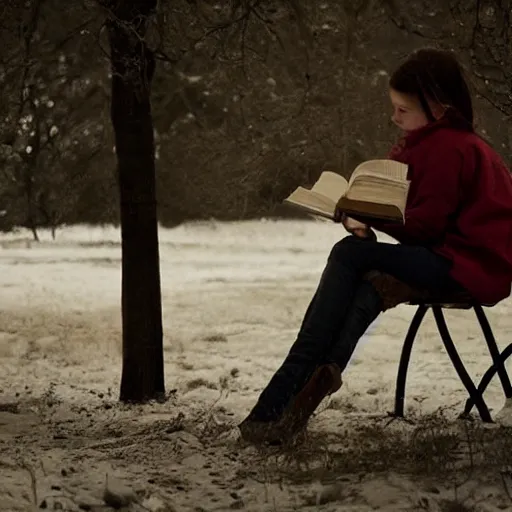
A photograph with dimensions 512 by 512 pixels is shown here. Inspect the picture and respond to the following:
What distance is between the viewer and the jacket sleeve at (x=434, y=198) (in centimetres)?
411

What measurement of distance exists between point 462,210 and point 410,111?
0.52m

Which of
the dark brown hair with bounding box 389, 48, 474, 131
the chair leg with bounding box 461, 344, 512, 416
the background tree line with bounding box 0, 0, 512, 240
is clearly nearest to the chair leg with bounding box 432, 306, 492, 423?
the chair leg with bounding box 461, 344, 512, 416

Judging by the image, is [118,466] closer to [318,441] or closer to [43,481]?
[43,481]

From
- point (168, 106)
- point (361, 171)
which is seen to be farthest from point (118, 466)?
point (168, 106)

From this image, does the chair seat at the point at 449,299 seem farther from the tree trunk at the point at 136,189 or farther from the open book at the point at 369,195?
the tree trunk at the point at 136,189

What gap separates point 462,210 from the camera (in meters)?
4.19

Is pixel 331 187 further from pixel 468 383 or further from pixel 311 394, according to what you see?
pixel 468 383

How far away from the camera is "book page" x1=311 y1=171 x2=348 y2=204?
4.17 m

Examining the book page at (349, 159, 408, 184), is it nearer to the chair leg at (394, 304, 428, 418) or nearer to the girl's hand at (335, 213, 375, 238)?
the girl's hand at (335, 213, 375, 238)

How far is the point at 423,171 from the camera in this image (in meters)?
4.18

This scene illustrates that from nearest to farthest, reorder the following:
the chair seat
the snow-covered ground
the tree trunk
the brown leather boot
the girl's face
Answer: the snow-covered ground, the brown leather boot, the chair seat, the girl's face, the tree trunk

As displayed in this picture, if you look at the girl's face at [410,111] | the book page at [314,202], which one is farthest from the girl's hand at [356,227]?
the girl's face at [410,111]

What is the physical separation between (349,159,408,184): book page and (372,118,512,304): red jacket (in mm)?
135

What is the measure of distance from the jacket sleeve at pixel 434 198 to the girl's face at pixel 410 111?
255mm
